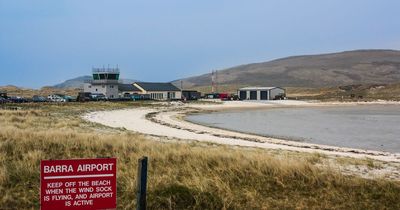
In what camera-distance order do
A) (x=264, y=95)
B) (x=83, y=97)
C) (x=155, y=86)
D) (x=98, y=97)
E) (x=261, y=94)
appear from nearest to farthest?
(x=83, y=97) < (x=98, y=97) < (x=155, y=86) < (x=261, y=94) < (x=264, y=95)

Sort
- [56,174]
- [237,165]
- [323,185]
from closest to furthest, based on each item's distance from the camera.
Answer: [56,174], [323,185], [237,165]

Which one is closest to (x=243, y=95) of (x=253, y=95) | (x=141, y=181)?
(x=253, y=95)

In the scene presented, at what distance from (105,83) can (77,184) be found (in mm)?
84940

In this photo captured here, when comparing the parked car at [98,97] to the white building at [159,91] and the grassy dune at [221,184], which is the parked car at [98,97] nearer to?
the white building at [159,91]

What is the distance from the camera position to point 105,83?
88.5 metres

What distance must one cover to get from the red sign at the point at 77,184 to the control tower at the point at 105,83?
8351 cm

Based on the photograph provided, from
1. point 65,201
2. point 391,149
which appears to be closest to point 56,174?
A: point 65,201

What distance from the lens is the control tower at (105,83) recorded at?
88.2 m

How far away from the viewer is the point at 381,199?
340 inches

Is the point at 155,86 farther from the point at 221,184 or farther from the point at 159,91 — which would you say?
the point at 221,184

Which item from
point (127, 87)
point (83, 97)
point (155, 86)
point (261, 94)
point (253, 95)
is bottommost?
point (253, 95)

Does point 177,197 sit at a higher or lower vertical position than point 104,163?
lower

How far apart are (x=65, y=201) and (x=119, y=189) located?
370 centimetres

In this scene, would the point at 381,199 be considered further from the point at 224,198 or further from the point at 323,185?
the point at 224,198
